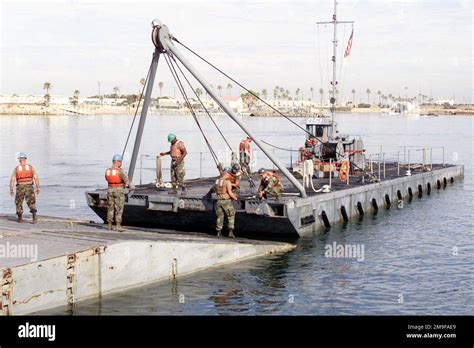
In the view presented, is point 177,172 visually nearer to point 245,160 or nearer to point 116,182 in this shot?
point 245,160

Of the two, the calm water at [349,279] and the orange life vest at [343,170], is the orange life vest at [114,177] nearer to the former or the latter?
the calm water at [349,279]

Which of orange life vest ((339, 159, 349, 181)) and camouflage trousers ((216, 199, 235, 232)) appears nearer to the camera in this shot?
camouflage trousers ((216, 199, 235, 232))

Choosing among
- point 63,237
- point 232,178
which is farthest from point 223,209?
point 63,237

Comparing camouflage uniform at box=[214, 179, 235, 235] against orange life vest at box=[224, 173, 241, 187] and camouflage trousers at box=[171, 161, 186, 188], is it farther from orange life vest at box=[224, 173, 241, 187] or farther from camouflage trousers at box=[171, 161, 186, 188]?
camouflage trousers at box=[171, 161, 186, 188]

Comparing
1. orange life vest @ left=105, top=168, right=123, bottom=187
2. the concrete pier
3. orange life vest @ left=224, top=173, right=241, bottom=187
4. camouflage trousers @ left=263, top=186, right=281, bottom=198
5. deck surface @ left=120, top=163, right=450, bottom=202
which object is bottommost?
the concrete pier

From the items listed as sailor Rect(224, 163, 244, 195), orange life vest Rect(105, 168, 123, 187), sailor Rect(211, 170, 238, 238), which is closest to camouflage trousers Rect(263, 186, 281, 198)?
sailor Rect(224, 163, 244, 195)

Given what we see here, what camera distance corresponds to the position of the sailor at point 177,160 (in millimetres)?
23703

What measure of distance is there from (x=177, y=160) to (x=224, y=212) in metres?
3.46

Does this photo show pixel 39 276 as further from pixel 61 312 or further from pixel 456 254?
pixel 456 254

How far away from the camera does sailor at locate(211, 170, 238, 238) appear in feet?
68.8

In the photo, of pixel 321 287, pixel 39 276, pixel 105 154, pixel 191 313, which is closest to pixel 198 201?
pixel 321 287

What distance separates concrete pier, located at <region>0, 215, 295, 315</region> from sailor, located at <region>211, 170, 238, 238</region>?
0.61 meters

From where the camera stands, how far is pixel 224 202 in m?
21.2

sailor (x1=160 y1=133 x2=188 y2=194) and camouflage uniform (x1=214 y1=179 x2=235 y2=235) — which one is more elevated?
sailor (x1=160 y1=133 x2=188 y2=194)
